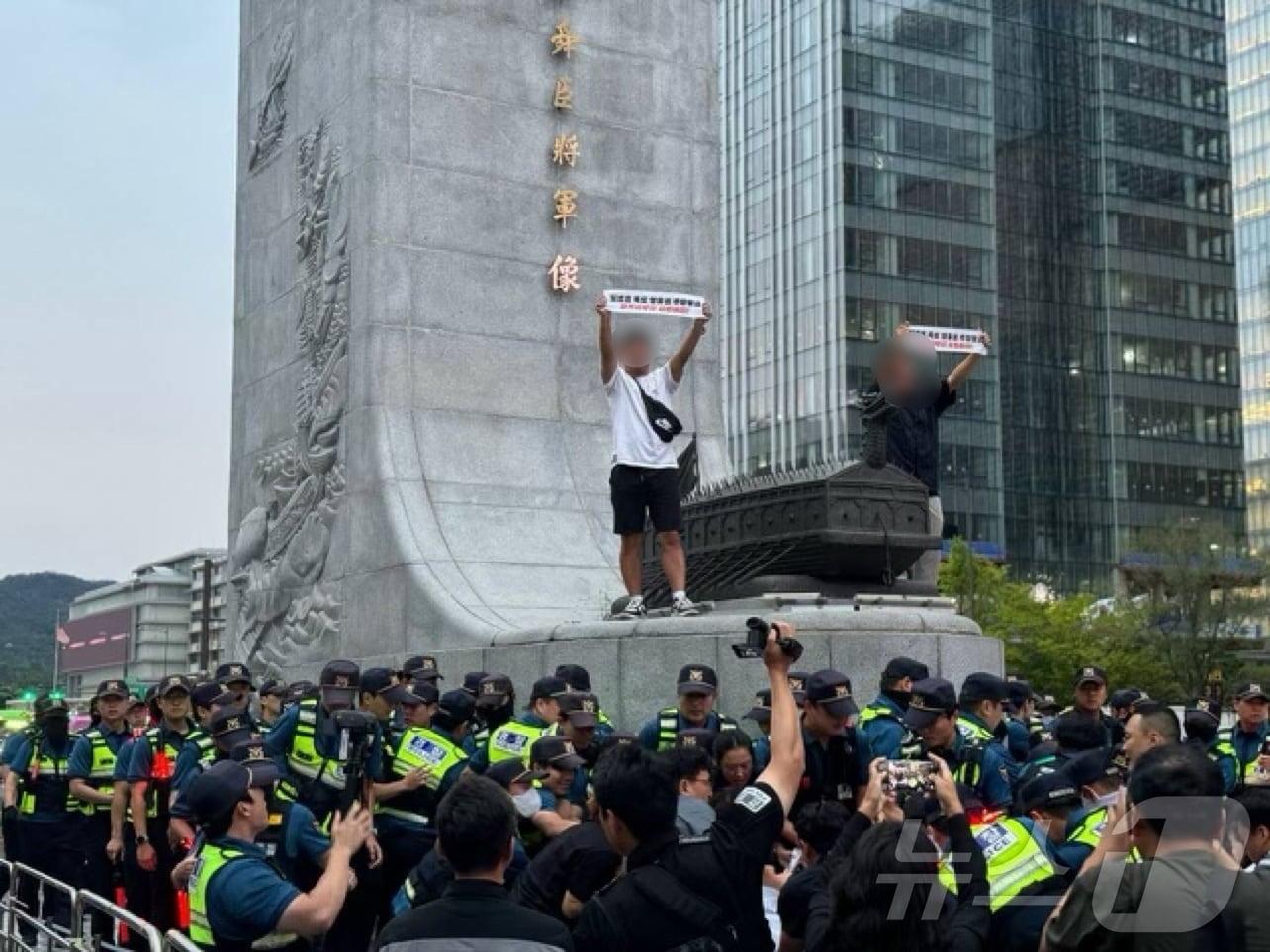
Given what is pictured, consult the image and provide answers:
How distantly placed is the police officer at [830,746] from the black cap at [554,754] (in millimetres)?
914

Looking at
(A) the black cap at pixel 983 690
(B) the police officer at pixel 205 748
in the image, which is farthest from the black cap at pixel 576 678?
(A) the black cap at pixel 983 690

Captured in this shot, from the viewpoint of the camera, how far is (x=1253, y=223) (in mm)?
86375

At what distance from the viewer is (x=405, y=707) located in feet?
26.5

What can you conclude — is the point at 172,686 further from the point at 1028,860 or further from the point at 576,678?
the point at 1028,860

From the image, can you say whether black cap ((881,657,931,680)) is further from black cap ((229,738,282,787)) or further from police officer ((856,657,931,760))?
black cap ((229,738,282,787))

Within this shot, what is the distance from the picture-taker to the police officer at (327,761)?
7699mm

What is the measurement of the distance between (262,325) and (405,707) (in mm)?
13362

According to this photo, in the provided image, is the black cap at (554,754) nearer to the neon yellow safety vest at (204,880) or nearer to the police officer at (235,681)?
the neon yellow safety vest at (204,880)

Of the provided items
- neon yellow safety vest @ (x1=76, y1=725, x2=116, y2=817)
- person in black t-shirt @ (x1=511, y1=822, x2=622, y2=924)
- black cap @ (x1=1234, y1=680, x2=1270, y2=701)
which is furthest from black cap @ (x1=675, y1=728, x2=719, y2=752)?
neon yellow safety vest @ (x1=76, y1=725, x2=116, y2=817)

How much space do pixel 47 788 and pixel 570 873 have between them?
666 cm

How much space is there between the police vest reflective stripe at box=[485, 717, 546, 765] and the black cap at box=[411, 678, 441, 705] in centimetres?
34

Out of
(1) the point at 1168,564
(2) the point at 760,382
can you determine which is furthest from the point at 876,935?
(2) the point at 760,382

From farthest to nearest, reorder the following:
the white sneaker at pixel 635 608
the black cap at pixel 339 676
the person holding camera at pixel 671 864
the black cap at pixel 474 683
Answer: the white sneaker at pixel 635 608, the black cap at pixel 474 683, the black cap at pixel 339 676, the person holding camera at pixel 671 864

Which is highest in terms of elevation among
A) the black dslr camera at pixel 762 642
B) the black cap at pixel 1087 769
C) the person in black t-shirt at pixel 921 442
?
the person in black t-shirt at pixel 921 442
